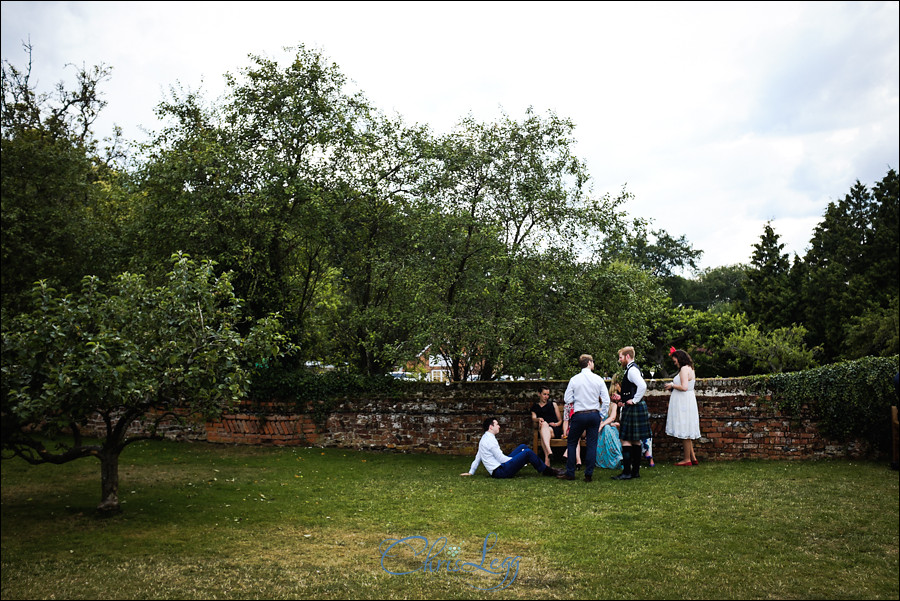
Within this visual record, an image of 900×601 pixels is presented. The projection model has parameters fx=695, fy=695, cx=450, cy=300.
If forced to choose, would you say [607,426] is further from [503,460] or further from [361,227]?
[361,227]

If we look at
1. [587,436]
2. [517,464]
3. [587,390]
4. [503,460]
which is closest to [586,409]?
[587,390]

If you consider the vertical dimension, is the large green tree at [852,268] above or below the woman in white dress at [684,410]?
above

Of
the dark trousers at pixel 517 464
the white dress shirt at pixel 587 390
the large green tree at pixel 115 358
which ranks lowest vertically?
the dark trousers at pixel 517 464

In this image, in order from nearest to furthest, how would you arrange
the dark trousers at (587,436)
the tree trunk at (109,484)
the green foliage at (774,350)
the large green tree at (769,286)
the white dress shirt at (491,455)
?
the tree trunk at (109,484)
the dark trousers at (587,436)
the white dress shirt at (491,455)
the green foliage at (774,350)
the large green tree at (769,286)

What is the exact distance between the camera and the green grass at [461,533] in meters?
5.61

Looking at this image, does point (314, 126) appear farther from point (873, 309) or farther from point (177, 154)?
point (873, 309)

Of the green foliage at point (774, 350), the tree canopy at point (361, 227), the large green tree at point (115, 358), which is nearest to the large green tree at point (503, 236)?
the tree canopy at point (361, 227)

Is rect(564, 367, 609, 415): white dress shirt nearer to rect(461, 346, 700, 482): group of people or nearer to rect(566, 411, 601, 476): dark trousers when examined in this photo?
rect(461, 346, 700, 482): group of people

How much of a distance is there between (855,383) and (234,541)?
1007 centimetres

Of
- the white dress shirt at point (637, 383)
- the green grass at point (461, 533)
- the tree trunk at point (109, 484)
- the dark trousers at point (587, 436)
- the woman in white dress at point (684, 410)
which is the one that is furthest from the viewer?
the woman in white dress at point (684, 410)

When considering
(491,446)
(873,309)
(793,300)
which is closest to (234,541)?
(491,446)

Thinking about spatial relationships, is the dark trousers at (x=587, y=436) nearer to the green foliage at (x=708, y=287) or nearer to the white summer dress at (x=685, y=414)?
the white summer dress at (x=685, y=414)

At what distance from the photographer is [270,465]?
13.4m

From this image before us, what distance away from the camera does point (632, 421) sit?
10906mm
